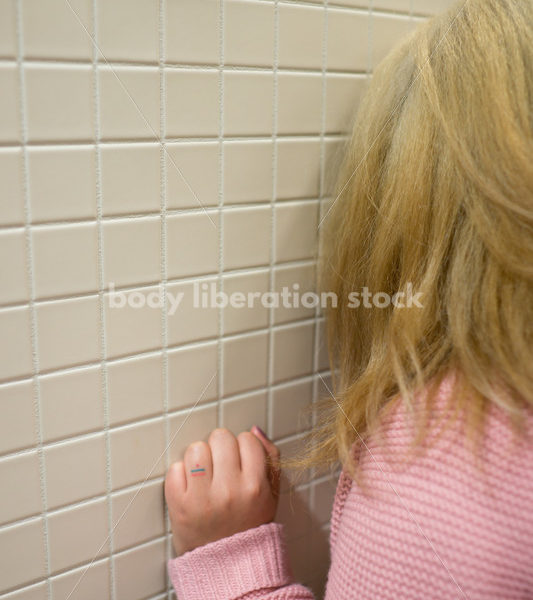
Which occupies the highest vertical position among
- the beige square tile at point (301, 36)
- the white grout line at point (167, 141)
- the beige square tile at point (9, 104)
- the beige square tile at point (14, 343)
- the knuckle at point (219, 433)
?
the beige square tile at point (301, 36)

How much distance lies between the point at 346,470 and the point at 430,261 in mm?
243

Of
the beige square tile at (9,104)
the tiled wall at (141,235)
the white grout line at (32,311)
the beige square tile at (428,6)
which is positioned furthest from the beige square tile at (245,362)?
the beige square tile at (428,6)

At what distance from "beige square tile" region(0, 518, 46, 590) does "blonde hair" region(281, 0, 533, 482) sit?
11.3 inches

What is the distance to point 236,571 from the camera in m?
0.73

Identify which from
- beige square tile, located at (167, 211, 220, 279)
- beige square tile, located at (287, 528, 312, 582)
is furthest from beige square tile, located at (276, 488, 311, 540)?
beige square tile, located at (167, 211, 220, 279)

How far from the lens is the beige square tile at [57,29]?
0.53 meters

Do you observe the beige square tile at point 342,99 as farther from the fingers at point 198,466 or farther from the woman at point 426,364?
the fingers at point 198,466

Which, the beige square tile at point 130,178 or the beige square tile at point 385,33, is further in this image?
the beige square tile at point 385,33

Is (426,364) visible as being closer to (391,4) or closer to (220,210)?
(220,210)

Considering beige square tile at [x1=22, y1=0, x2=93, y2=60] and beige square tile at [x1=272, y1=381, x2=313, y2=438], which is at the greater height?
beige square tile at [x1=22, y1=0, x2=93, y2=60]

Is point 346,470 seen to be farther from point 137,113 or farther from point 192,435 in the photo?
point 137,113

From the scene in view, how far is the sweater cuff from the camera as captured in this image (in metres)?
0.71

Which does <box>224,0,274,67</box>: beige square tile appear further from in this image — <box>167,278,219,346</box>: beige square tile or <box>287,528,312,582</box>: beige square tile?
<box>287,528,312,582</box>: beige square tile

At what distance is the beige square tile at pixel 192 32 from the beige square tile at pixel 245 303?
0.23 meters
